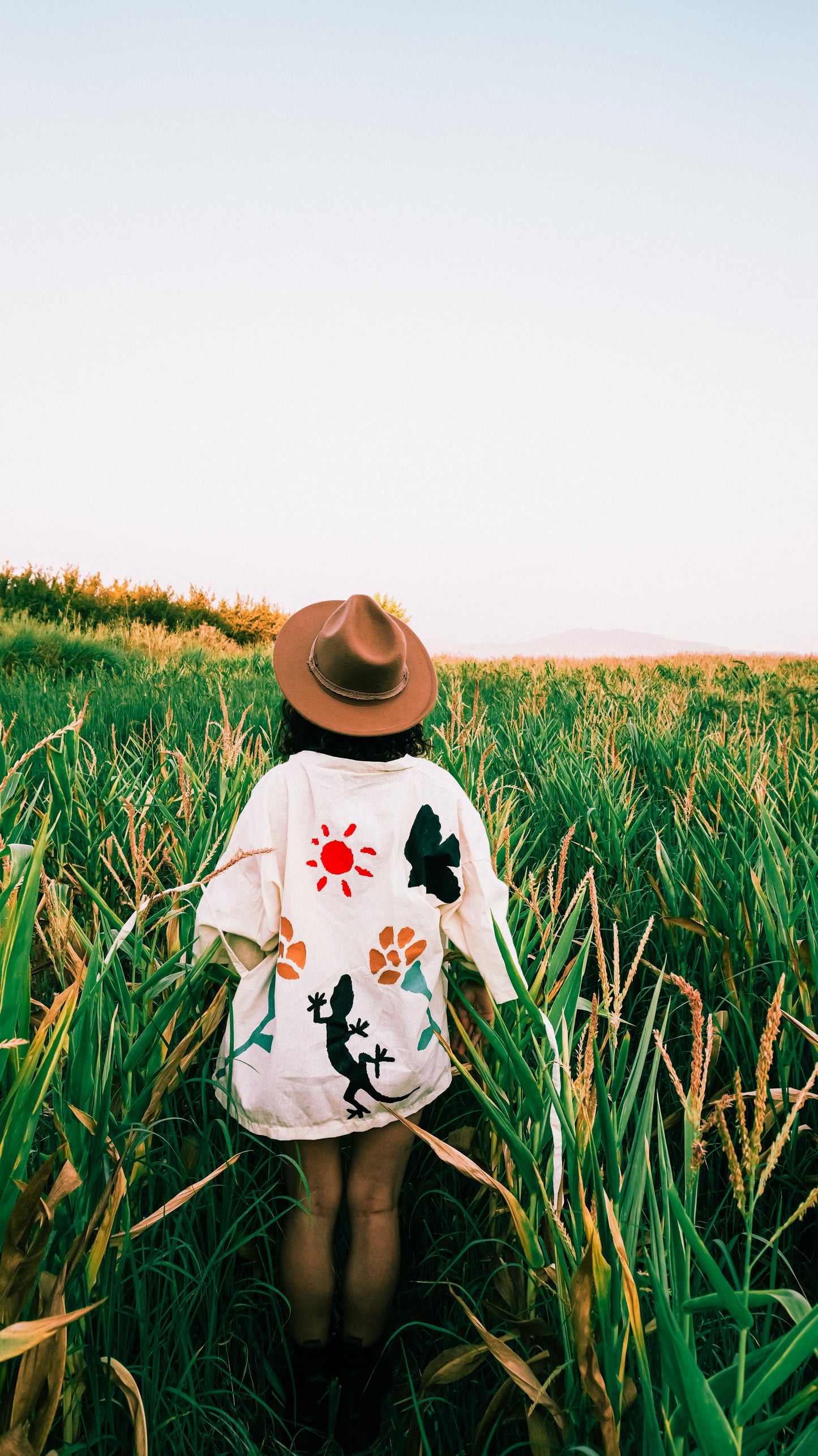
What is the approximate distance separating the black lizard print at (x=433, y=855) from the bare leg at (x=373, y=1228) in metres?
0.42

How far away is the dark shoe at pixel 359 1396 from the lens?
1296 mm

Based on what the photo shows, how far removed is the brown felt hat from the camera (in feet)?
4.76

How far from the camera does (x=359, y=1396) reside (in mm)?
1311

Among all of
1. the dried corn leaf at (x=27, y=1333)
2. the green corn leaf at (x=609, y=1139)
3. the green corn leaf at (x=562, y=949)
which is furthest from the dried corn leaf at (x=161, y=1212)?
the green corn leaf at (x=562, y=949)

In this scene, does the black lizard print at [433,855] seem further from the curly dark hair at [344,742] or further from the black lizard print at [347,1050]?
the black lizard print at [347,1050]

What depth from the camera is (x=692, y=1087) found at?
0.68 m

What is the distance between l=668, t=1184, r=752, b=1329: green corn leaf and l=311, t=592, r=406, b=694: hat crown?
94 cm

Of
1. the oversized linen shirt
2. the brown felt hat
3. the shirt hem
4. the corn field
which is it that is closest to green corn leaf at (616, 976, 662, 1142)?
the corn field

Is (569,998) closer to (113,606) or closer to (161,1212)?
(161,1212)

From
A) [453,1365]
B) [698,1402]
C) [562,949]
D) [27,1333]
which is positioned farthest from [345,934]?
[698,1402]

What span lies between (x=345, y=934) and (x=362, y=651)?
1.72ft

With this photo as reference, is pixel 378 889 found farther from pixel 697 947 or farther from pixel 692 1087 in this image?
pixel 697 947

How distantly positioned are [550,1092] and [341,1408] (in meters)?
0.74

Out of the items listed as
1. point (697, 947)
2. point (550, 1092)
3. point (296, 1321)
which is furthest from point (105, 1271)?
point (697, 947)
